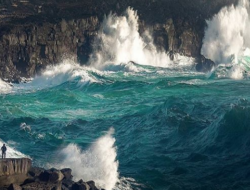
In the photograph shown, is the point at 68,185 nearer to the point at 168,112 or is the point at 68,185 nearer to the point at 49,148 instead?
the point at 49,148

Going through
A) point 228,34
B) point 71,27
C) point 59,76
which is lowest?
point 59,76

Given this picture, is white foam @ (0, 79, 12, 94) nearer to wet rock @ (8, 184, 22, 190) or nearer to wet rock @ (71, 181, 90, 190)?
wet rock @ (71, 181, 90, 190)

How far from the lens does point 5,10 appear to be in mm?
100500

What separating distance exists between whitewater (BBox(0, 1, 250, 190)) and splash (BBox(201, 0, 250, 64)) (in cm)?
1457

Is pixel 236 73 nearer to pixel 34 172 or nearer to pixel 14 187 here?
pixel 34 172

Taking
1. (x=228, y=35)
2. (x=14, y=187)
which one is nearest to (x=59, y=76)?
(x=228, y=35)

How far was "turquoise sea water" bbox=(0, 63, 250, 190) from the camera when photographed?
38.3 meters

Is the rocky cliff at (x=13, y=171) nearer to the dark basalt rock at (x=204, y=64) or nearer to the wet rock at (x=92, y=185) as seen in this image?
the wet rock at (x=92, y=185)

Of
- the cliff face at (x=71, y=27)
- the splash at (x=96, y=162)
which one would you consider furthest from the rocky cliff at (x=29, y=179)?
the cliff face at (x=71, y=27)

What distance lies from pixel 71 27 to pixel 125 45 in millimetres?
8986

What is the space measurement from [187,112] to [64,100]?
18.3 meters

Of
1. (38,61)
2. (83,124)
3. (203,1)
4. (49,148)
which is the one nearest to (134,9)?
(203,1)

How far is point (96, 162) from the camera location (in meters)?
40.4

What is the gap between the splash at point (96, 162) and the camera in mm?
37625
